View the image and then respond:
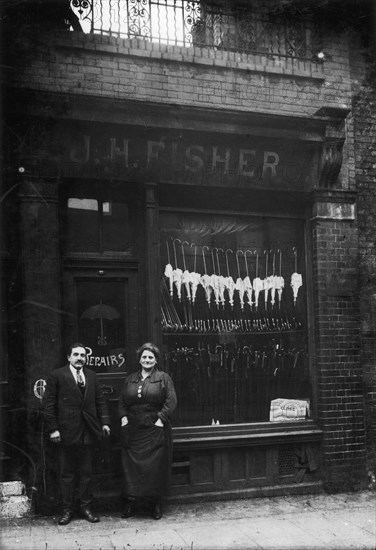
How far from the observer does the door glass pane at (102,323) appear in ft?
23.1

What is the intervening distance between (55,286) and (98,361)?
1016 millimetres

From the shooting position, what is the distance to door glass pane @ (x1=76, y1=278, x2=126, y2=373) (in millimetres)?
7055

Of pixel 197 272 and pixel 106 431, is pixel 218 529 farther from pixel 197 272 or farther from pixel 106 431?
pixel 197 272

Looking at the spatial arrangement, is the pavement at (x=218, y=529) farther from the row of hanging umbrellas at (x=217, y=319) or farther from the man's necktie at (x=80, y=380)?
the row of hanging umbrellas at (x=217, y=319)

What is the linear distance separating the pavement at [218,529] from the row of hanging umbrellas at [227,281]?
2.39 metres

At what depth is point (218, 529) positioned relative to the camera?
621 centimetres

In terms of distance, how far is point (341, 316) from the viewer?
25.6ft

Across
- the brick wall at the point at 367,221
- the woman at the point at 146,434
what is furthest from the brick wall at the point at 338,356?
the woman at the point at 146,434

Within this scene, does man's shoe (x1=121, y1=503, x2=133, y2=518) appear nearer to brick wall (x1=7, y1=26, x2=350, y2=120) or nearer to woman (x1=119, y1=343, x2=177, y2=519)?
woman (x1=119, y1=343, x2=177, y2=519)

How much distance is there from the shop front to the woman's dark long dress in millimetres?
477

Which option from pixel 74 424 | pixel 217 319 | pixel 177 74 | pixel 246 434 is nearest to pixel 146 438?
pixel 74 424

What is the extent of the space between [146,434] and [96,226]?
240 centimetres

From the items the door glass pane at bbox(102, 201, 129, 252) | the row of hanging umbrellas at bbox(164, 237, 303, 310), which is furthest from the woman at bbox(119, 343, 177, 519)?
the door glass pane at bbox(102, 201, 129, 252)

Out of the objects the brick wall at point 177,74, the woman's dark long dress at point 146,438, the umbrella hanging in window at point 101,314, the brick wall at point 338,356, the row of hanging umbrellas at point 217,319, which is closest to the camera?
the woman's dark long dress at point 146,438
